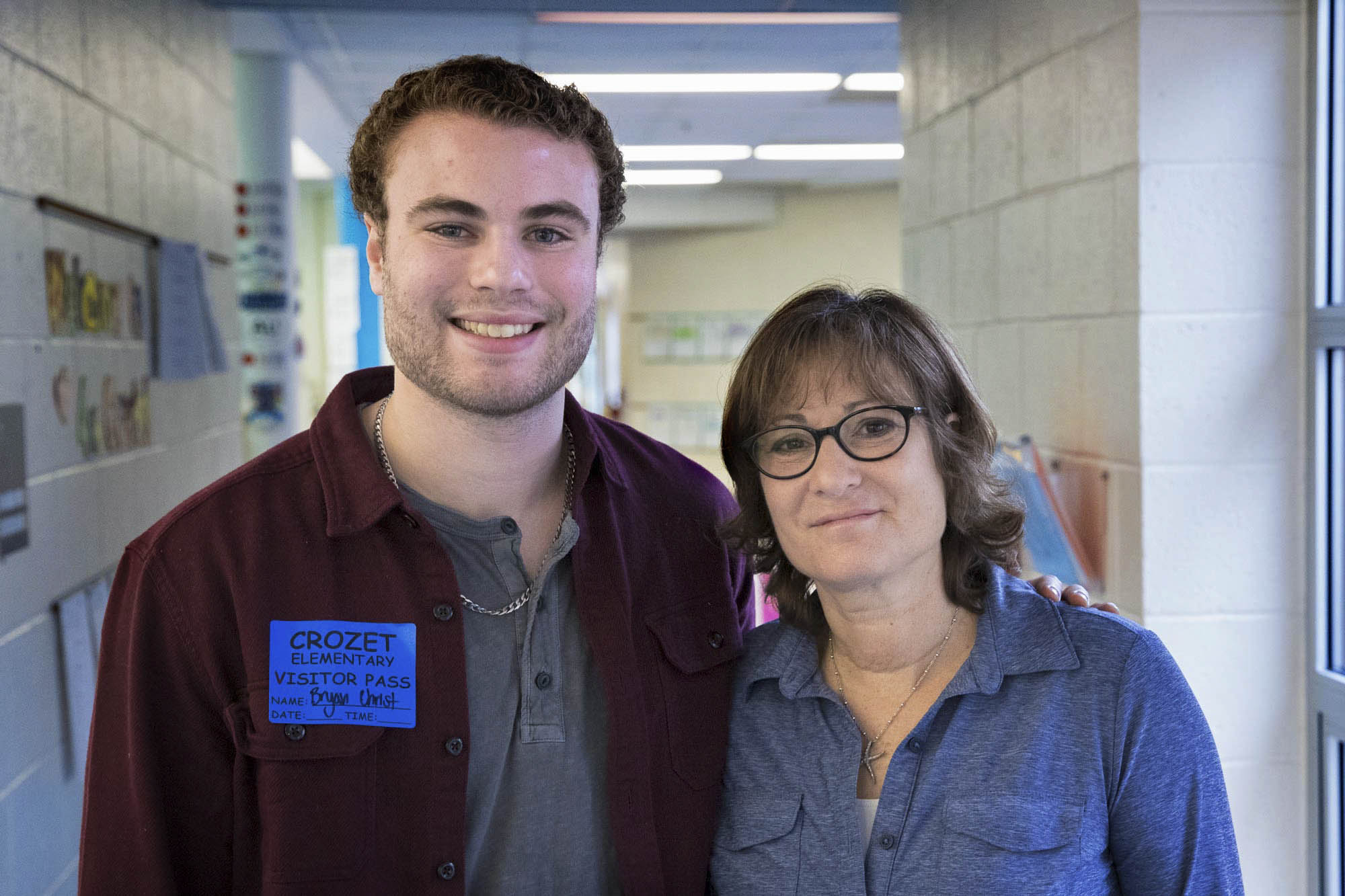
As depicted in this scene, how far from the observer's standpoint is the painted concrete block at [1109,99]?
7.03 ft

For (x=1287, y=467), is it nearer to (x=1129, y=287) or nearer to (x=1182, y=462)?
(x=1182, y=462)

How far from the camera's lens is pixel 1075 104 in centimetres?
237

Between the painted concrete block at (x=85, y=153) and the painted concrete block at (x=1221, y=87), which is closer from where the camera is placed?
the painted concrete block at (x=1221, y=87)

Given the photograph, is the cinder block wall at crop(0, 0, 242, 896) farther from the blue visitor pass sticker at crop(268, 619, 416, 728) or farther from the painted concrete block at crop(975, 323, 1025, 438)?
the painted concrete block at crop(975, 323, 1025, 438)

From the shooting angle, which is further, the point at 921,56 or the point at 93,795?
the point at 921,56

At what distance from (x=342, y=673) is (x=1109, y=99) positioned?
176 centimetres

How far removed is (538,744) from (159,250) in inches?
82.6

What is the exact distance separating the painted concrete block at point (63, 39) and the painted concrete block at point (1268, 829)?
2.57 metres

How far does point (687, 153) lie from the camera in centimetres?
762

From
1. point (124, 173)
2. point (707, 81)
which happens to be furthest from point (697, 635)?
point (707, 81)

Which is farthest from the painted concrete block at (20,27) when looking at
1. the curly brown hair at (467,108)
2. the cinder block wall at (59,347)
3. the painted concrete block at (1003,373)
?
the painted concrete block at (1003,373)

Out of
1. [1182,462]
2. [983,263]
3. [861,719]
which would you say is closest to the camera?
[861,719]

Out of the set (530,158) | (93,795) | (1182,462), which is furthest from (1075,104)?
(93,795)

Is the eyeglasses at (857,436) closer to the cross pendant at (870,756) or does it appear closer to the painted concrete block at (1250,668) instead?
the cross pendant at (870,756)
